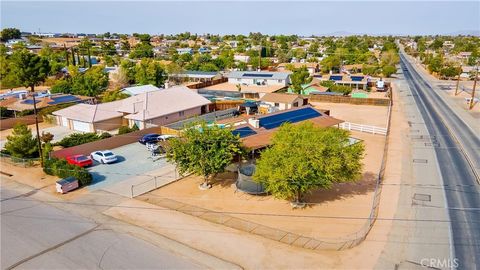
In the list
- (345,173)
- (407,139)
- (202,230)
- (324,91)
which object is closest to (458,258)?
(345,173)

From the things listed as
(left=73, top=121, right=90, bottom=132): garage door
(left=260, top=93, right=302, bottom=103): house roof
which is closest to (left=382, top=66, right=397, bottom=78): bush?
(left=260, top=93, right=302, bottom=103): house roof

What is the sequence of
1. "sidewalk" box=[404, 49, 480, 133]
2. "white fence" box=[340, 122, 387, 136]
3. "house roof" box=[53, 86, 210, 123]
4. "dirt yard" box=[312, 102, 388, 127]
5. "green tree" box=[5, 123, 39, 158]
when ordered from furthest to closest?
"dirt yard" box=[312, 102, 388, 127]
"sidewalk" box=[404, 49, 480, 133]
"house roof" box=[53, 86, 210, 123]
"white fence" box=[340, 122, 387, 136]
"green tree" box=[5, 123, 39, 158]

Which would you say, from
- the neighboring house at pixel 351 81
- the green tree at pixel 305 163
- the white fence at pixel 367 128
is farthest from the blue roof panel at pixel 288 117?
the neighboring house at pixel 351 81

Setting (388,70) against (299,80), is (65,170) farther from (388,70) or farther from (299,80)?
(388,70)

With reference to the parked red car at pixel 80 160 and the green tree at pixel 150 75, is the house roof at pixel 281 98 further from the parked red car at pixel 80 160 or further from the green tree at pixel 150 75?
the green tree at pixel 150 75

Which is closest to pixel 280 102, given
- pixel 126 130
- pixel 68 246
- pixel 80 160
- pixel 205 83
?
pixel 126 130

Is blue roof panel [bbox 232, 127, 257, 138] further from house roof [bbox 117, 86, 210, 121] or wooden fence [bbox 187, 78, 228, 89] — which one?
wooden fence [bbox 187, 78, 228, 89]

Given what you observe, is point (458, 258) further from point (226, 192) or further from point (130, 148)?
point (130, 148)
